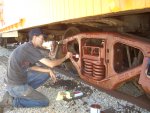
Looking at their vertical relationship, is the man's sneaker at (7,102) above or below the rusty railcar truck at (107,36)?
below

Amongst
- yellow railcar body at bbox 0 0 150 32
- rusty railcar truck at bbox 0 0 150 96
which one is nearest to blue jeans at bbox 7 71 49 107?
A: rusty railcar truck at bbox 0 0 150 96

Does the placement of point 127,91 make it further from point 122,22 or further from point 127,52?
point 122,22

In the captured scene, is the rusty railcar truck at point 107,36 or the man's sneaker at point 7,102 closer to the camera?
the rusty railcar truck at point 107,36

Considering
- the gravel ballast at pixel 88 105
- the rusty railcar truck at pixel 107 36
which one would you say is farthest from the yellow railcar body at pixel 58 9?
the gravel ballast at pixel 88 105

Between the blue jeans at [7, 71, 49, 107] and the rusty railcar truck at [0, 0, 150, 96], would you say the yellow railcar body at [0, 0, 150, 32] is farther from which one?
the blue jeans at [7, 71, 49, 107]

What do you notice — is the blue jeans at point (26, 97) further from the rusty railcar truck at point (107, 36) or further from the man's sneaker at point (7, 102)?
the rusty railcar truck at point (107, 36)

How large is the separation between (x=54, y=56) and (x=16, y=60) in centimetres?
225

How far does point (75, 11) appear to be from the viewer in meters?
3.78

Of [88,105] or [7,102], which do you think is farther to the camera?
[7,102]

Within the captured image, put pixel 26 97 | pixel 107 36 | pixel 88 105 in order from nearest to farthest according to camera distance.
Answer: pixel 107 36
pixel 88 105
pixel 26 97

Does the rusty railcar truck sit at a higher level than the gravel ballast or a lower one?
higher

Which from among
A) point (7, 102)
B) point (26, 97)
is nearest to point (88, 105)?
point (26, 97)

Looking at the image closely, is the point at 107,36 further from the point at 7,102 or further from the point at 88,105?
the point at 7,102

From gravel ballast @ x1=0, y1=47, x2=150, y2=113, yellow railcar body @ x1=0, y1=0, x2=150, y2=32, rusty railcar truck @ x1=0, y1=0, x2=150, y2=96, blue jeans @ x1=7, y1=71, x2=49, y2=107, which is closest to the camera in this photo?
yellow railcar body @ x1=0, y1=0, x2=150, y2=32
